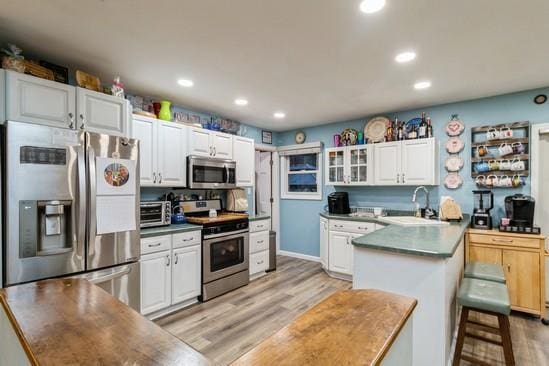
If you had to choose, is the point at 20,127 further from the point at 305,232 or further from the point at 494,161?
the point at 494,161

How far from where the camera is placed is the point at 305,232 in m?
5.14

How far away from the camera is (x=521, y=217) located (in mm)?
2934

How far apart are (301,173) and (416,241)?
3.32 m

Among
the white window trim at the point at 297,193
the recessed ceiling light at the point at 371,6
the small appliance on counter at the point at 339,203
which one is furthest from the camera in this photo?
the white window trim at the point at 297,193

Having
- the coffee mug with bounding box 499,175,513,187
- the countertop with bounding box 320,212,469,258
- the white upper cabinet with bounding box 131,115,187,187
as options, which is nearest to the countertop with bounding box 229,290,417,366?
the countertop with bounding box 320,212,469,258

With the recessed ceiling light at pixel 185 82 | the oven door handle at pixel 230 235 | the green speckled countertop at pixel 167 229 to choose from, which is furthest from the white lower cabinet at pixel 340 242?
the recessed ceiling light at pixel 185 82

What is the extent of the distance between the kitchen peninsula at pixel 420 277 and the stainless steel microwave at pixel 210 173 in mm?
2181

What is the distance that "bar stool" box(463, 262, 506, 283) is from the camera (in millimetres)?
2213

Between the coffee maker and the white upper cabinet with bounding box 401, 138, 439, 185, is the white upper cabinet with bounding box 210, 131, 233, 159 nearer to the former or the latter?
the white upper cabinet with bounding box 401, 138, 439, 185

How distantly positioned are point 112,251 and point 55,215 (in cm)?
51

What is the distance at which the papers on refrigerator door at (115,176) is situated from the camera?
2.22 meters

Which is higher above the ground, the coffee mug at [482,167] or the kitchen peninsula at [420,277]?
the coffee mug at [482,167]

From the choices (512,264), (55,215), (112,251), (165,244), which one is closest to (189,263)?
(165,244)

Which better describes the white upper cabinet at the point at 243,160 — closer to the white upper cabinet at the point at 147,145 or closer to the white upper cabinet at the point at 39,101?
the white upper cabinet at the point at 147,145
